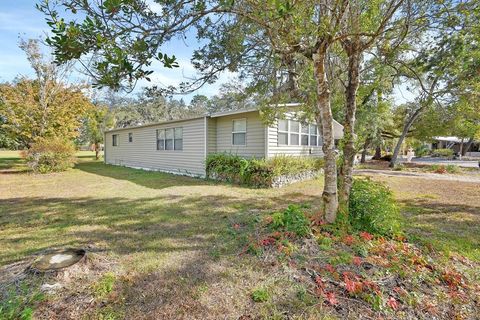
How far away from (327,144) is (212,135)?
26.1 ft

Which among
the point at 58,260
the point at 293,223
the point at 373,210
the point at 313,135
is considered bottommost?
the point at 58,260

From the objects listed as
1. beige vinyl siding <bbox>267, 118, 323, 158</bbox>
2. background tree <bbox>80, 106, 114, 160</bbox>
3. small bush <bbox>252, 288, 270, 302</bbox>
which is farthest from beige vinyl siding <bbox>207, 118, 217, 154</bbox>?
background tree <bbox>80, 106, 114, 160</bbox>

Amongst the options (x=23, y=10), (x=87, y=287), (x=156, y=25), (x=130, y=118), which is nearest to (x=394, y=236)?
(x=87, y=287)

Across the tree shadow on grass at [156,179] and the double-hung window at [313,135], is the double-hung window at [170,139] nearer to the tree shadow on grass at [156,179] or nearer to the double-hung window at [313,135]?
the tree shadow on grass at [156,179]

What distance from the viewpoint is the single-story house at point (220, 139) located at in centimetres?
988

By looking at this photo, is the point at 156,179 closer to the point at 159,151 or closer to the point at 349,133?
the point at 159,151

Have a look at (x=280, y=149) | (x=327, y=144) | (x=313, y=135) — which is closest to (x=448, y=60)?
(x=327, y=144)

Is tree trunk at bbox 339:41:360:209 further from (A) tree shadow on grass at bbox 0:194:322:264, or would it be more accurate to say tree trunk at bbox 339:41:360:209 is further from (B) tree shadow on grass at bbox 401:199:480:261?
(A) tree shadow on grass at bbox 0:194:322:264

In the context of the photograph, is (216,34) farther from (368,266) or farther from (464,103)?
(464,103)

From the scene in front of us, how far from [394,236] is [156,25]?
4406 mm

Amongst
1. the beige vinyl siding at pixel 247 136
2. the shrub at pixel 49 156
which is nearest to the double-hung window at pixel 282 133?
the beige vinyl siding at pixel 247 136

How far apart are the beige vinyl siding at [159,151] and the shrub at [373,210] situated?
309 inches

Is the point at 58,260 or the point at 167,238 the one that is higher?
the point at 58,260

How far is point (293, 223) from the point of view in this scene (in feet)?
12.5
